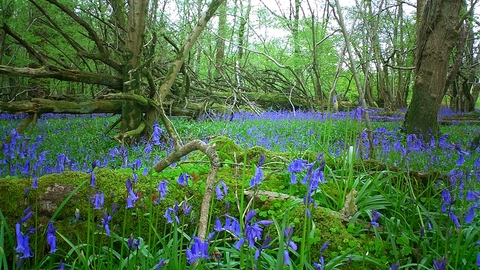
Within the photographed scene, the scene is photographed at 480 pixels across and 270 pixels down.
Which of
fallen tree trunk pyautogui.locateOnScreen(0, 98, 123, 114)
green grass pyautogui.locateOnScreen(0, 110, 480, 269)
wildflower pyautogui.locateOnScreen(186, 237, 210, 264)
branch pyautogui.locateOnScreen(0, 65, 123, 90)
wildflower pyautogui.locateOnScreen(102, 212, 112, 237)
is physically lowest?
green grass pyautogui.locateOnScreen(0, 110, 480, 269)

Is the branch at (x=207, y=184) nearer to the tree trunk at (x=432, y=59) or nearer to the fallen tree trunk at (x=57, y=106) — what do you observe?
the fallen tree trunk at (x=57, y=106)

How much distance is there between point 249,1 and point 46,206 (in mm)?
19788

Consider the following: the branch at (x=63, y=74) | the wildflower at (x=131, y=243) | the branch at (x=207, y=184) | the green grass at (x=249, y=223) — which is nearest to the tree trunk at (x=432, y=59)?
the green grass at (x=249, y=223)

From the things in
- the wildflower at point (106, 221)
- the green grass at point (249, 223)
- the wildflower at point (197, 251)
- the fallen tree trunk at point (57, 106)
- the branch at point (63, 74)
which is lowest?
the green grass at point (249, 223)

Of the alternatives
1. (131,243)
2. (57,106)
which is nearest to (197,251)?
(131,243)

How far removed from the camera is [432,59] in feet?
20.2

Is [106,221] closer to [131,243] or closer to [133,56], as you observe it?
[131,243]

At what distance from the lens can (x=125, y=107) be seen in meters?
5.63

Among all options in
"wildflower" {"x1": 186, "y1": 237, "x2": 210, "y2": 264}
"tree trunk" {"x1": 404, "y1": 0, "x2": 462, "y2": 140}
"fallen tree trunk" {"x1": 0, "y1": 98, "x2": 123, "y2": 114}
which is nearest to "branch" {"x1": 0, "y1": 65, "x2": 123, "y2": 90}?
"fallen tree trunk" {"x1": 0, "y1": 98, "x2": 123, "y2": 114}

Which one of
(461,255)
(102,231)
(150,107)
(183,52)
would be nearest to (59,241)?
(102,231)

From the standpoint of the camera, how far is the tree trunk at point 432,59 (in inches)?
236

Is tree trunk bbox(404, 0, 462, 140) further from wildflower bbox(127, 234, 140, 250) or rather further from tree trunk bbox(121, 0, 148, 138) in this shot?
wildflower bbox(127, 234, 140, 250)

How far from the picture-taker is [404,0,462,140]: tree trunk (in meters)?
5.99

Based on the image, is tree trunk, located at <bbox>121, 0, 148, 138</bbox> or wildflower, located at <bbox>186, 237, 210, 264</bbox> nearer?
wildflower, located at <bbox>186, 237, 210, 264</bbox>
